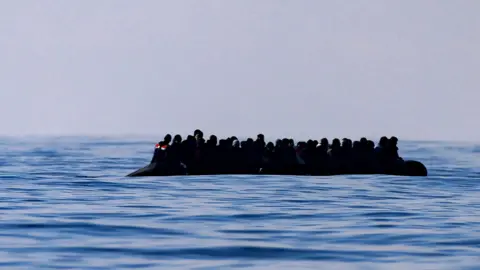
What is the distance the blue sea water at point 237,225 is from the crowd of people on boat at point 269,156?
389 centimetres

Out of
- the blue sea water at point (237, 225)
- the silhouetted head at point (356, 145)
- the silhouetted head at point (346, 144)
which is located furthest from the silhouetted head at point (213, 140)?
the silhouetted head at point (356, 145)

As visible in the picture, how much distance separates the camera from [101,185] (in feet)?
151

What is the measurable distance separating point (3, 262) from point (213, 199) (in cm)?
1665

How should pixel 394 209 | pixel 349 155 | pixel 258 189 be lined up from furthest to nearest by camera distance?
pixel 349 155 → pixel 258 189 → pixel 394 209

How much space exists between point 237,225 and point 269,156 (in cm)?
2495

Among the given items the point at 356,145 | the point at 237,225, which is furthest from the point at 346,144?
the point at 237,225

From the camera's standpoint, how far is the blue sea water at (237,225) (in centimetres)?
2214

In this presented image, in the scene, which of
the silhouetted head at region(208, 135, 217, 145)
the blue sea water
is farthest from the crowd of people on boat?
the blue sea water

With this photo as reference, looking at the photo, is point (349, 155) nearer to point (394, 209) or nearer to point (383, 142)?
point (383, 142)

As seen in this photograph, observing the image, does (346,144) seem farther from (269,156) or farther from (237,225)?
(237,225)

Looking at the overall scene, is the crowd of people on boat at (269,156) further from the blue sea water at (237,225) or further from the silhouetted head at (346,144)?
the blue sea water at (237,225)

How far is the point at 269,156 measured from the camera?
2105 inches

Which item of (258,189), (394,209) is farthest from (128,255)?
(258,189)

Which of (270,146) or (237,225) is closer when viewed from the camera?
(237,225)
